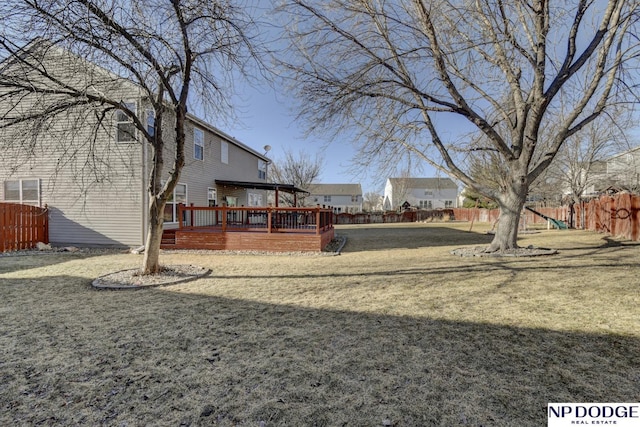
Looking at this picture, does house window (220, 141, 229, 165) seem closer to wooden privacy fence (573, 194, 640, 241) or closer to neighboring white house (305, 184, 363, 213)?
wooden privacy fence (573, 194, 640, 241)

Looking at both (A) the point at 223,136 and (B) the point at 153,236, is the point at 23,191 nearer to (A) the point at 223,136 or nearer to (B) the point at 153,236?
(A) the point at 223,136

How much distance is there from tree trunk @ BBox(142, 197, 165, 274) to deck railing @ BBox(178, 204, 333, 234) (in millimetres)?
3810

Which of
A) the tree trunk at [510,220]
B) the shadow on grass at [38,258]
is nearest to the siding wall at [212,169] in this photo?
the shadow on grass at [38,258]

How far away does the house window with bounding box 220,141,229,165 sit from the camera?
15.8 metres

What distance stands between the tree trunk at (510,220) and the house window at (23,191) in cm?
1541

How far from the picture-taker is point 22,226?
10297 mm

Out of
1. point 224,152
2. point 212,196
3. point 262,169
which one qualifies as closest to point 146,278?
point 212,196

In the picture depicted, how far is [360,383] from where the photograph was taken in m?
2.44

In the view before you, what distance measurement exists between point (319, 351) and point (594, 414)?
2.05 metres

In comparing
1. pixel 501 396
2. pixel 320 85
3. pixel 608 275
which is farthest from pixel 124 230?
pixel 608 275

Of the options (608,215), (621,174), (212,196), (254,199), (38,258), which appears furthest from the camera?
(621,174)

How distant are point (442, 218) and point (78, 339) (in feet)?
116

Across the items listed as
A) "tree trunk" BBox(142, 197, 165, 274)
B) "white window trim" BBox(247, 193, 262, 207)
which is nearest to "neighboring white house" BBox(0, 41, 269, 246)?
"tree trunk" BBox(142, 197, 165, 274)

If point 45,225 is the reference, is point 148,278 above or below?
below
